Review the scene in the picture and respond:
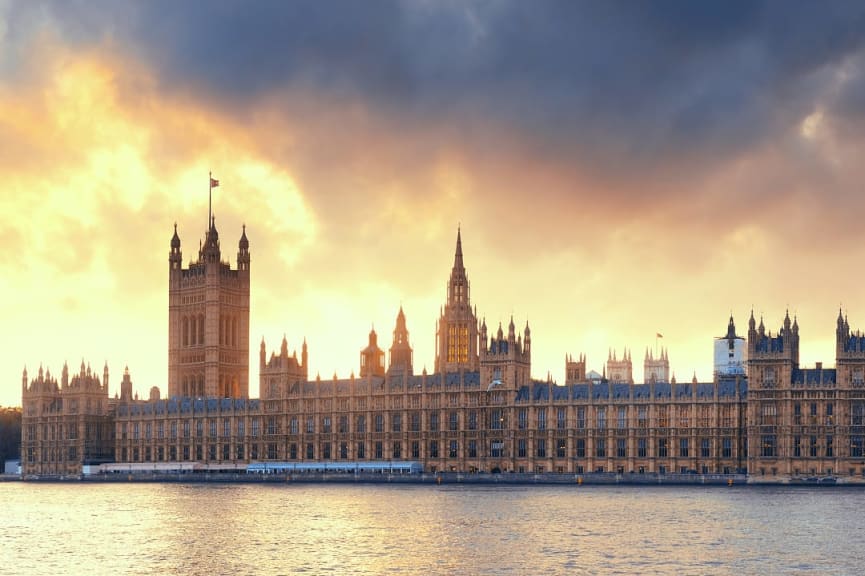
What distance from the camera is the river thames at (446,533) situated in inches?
3346

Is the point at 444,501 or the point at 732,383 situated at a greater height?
the point at 732,383

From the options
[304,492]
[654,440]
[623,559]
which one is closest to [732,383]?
[654,440]

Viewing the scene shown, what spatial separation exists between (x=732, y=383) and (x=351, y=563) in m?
110

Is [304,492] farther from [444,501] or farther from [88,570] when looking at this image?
[88,570]

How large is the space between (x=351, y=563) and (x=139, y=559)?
13241 mm

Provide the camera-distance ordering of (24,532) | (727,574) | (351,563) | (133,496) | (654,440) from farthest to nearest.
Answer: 1. (654,440)
2. (133,496)
3. (24,532)
4. (351,563)
5. (727,574)

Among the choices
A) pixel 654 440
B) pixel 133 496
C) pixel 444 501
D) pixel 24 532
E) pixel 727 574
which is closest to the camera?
pixel 727 574

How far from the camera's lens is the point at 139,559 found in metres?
88.6

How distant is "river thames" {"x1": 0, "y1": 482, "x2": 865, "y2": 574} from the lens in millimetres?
85000

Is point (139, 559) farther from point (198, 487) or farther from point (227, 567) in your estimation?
point (198, 487)

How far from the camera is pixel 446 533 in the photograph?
342 feet

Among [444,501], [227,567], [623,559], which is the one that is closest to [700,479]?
[444,501]

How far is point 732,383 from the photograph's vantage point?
187 metres

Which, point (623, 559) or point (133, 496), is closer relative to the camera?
point (623, 559)
